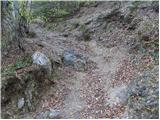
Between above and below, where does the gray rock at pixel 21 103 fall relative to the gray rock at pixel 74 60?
below

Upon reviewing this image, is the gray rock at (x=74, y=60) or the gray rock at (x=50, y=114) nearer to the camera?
the gray rock at (x=50, y=114)

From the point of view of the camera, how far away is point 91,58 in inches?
673

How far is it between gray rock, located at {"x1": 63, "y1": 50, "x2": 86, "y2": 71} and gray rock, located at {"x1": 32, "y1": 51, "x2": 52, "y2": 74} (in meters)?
2.10

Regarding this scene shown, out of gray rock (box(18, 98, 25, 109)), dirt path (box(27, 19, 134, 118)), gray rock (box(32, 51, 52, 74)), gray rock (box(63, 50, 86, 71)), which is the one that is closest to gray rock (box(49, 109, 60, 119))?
dirt path (box(27, 19, 134, 118))

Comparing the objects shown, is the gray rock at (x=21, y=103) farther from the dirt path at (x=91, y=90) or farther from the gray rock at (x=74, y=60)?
the gray rock at (x=74, y=60)

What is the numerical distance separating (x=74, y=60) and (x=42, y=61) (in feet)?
9.74

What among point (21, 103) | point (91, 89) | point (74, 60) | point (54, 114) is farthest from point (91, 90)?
point (21, 103)

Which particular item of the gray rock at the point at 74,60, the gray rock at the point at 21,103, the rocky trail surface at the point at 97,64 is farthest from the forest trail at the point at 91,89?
the gray rock at the point at 21,103

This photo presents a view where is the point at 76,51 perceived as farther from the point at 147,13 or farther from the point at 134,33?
the point at 147,13

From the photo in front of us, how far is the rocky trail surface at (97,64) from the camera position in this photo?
1198 centimetres

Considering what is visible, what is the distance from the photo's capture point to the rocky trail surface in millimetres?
11984

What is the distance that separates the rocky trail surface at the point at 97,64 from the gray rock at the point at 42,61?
65 cm

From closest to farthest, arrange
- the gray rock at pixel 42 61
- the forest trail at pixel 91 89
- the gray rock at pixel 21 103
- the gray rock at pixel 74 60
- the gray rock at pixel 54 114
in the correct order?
1. the gray rock at pixel 54 114
2. the forest trail at pixel 91 89
3. the gray rock at pixel 21 103
4. the gray rock at pixel 42 61
5. the gray rock at pixel 74 60

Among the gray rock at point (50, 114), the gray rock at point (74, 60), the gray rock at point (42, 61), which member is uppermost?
the gray rock at point (42, 61)
